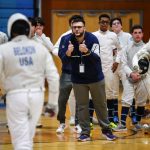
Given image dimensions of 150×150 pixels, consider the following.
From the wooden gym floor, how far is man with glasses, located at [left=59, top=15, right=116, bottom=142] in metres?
0.31

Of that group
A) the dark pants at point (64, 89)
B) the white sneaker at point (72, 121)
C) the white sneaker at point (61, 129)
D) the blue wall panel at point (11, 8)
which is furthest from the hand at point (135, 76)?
the blue wall panel at point (11, 8)

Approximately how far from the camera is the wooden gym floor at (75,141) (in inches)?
262

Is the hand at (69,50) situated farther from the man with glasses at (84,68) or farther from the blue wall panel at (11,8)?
the blue wall panel at (11,8)

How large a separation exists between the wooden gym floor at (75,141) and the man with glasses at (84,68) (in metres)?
0.31

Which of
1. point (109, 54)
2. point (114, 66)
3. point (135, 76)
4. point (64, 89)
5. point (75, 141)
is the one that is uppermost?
point (109, 54)

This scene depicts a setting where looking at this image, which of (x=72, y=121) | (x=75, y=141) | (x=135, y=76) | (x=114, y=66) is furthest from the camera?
(x=72, y=121)

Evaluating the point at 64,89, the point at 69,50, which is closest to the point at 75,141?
the point at 64,89

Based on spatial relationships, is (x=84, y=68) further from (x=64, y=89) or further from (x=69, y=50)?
(x=64, y=89)

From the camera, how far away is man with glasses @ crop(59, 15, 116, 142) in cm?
669

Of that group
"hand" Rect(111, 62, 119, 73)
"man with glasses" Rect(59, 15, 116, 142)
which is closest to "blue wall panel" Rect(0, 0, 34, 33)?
"hand" Rect(111, 62, 119, 73)

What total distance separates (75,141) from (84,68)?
46.1 inches

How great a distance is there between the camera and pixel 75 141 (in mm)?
7059

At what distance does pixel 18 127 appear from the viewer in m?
4.67

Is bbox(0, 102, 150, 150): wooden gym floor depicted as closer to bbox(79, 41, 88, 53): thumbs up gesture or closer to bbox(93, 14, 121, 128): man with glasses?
bbox(93, 14, 121, 128): man with glasses
